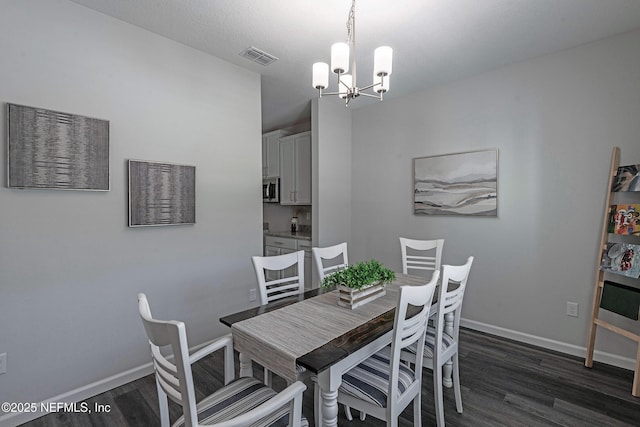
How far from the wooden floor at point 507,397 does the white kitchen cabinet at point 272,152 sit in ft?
9.64

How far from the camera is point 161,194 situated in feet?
8.02

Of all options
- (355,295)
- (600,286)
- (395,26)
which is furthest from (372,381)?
(395,26)

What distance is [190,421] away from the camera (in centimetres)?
99

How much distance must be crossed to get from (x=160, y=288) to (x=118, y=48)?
6.05 feet

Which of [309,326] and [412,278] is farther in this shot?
[412,278]

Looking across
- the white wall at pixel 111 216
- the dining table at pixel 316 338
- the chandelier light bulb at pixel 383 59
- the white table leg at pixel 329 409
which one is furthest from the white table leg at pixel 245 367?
the chandelier light bulb at pixel 383 59

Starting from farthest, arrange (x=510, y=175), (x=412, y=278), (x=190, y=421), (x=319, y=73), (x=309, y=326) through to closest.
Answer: (x=510, y=175)
(x=412, y=278)
(x=319, y=73)
(x=309, y=326)
(x=190, y=421)

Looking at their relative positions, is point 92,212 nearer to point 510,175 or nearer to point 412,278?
point 412,278

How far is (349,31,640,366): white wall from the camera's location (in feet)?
8.20

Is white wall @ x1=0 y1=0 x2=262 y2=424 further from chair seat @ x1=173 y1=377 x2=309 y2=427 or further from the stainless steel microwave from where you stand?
the stainless steel microwave

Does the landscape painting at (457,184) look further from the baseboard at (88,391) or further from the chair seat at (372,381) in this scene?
the baseboard at (88,391)

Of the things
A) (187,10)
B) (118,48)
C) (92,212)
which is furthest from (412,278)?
(118,48)

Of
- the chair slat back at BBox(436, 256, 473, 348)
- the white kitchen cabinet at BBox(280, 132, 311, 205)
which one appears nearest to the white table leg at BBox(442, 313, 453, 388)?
the chair slat back at BBox(436, 256, 473, 348)

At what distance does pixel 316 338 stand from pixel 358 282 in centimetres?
47
